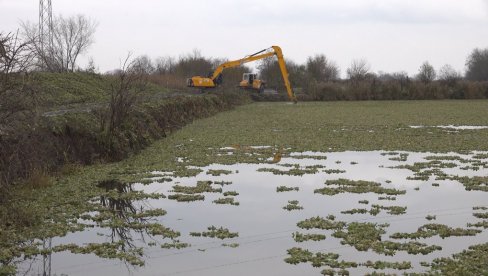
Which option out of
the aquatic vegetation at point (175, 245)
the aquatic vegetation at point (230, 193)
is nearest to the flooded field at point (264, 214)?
the aquatic vegetation at point (175, 245)

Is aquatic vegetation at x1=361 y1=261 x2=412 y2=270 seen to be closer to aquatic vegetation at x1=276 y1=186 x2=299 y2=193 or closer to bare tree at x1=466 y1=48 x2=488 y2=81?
aquatic vegetation at x1=276 y1=186 x2=299 y2=193

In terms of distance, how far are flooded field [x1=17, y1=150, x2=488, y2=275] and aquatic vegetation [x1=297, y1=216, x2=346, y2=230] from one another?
0.03 m

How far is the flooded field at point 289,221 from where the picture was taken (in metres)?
7.98

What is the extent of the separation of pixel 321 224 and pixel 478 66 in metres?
108

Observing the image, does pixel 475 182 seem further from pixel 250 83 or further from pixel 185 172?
pixel 250 83

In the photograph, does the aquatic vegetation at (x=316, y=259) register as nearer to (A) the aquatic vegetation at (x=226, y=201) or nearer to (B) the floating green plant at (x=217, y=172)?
(A) the aquatic vegetation at (x=226, y=201)

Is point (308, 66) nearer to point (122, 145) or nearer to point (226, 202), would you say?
point (122, 145)

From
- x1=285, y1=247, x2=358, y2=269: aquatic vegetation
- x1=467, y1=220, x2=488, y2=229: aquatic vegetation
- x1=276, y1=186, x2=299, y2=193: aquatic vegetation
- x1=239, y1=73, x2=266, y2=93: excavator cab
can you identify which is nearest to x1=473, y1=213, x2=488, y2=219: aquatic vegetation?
x1=467, y1=220, x2=488, y2=229: aquatic vegetation

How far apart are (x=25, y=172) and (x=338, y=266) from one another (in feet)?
25.8

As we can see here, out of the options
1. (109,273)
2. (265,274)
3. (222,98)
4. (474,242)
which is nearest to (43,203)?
(109,273)

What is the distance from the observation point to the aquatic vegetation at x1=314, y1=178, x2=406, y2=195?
40.9 ft

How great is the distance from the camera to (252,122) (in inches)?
1252

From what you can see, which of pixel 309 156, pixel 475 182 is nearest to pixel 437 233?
pixel 475 182

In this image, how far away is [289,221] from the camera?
10156 millimetres
